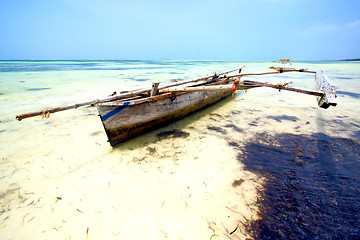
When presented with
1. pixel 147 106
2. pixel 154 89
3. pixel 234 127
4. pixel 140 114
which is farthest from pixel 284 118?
pixel 140 114

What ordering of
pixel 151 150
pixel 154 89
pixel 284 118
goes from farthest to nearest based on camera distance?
pixel 284 118 < pixel 154 89 < pixel 151 150

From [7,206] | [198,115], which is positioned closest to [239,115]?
[198,115]

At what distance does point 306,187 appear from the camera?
238 cm

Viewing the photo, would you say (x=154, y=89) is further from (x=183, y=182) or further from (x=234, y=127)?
(x=234, y=127)

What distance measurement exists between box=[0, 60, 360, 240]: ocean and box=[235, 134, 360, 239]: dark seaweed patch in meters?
0.01

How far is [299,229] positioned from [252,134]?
8.06 feet

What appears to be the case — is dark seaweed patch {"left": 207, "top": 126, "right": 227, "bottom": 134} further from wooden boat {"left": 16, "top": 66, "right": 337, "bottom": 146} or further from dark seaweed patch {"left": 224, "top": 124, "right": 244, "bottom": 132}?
wooden boat {"left": 16, "top": 66, "right": 337, "bottom": 146}

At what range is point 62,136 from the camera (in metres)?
4.01

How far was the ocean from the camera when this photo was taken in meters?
1.89

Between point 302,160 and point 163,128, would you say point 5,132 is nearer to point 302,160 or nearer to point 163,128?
point 163,128

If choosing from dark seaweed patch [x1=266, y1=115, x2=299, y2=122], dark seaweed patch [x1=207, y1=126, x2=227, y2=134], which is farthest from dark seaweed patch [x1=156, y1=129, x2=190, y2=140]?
dark seaweed patch [x1=266, y1=115, x2=299, y2=122]

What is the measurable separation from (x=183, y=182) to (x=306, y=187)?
6.12ft

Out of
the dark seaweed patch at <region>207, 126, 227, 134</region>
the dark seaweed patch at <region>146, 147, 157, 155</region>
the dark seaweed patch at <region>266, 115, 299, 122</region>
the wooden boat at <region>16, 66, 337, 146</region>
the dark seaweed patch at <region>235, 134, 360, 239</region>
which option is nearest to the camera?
the dark seaweed patch at <region>235, 134, 360, 239</region>

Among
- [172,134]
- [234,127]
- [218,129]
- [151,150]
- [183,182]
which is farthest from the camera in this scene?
[234,127]
